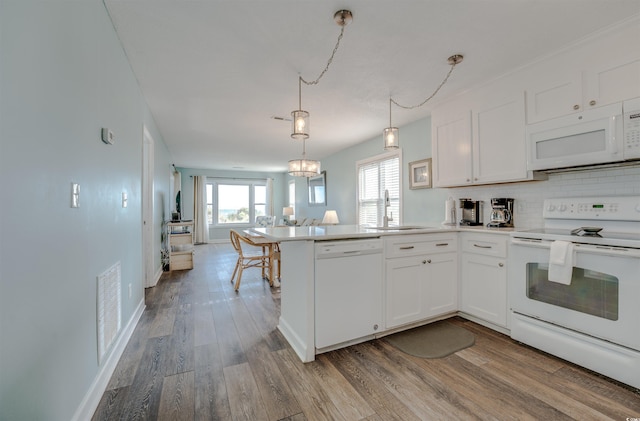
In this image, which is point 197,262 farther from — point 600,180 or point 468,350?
point 600,180

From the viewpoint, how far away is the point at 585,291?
188cm

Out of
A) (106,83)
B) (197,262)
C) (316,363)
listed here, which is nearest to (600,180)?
(316,363)

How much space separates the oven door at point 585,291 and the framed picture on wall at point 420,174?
1656 mm

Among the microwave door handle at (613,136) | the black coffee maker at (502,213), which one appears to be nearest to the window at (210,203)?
the black coffee maker at (502,213)

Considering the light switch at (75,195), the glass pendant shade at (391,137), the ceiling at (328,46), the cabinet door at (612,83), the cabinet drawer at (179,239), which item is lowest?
the cabinet drawer at (179,239)

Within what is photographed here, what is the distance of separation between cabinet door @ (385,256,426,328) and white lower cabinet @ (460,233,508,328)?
1.68ft

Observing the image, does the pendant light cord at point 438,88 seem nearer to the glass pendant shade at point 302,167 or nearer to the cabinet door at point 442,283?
the glass pendant shade at point 302,167

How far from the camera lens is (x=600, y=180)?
219cm

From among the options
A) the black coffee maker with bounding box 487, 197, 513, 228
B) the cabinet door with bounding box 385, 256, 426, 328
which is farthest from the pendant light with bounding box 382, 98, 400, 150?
the black coffee maker with bounding box 487, 197, 513, 228

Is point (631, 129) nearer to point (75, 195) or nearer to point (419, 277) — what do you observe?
point (419, 277)

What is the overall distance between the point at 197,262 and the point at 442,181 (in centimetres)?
489

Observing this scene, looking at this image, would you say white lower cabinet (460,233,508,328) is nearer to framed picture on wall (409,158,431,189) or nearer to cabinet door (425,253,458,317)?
cabinet door (425,253,458,317)

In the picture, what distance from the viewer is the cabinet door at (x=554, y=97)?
2.12 metres

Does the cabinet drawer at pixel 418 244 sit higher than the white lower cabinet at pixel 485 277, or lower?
higher
